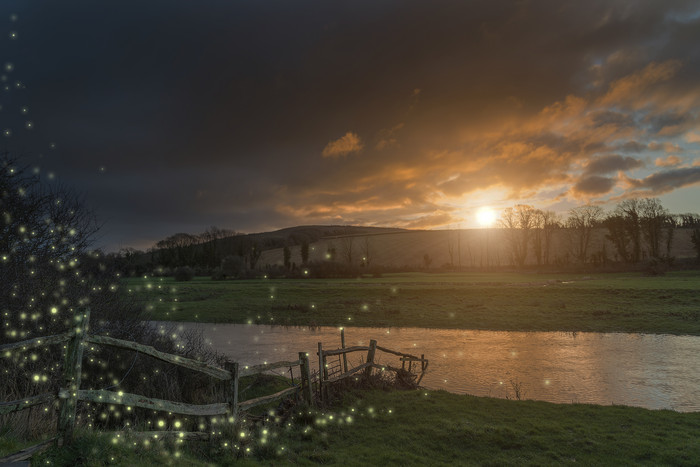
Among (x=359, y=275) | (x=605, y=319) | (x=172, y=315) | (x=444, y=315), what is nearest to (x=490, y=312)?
(x=444, y=315)

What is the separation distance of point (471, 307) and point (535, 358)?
1964cm

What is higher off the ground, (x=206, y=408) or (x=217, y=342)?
(x=206, y=408)

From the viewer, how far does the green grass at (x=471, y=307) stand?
121 feet

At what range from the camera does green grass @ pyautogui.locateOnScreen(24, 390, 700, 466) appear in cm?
945

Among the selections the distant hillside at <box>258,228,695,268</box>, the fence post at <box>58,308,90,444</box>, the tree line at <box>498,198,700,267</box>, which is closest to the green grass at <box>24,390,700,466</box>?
the fence post at <box>58,308,90,444</box>

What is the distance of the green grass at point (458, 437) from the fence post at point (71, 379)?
1.14 ft

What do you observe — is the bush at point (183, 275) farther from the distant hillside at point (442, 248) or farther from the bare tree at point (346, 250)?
the bare tree at point (346, 250)

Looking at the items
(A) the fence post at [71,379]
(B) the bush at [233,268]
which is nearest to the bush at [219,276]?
(B) the bush at [233,268]

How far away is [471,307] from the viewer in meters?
45.2

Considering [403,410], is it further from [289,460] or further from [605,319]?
[605,319]

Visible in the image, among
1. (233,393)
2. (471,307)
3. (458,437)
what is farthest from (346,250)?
(233,393)

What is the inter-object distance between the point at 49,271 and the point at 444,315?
36215 millimetres

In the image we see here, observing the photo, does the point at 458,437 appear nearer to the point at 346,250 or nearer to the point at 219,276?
the point at 219,276

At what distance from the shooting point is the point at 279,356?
1022 inches
